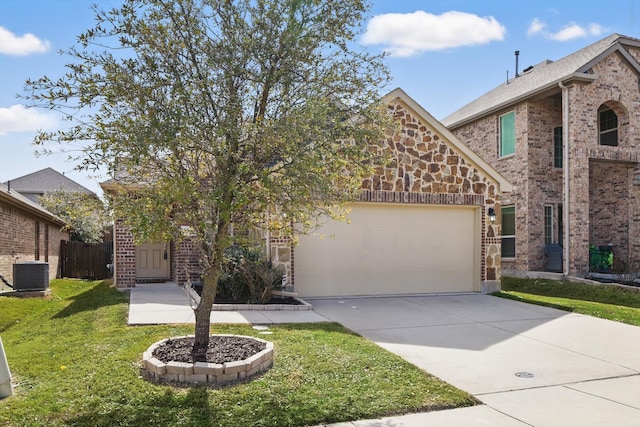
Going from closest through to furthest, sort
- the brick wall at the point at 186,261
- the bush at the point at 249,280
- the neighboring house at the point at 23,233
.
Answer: the bush at the point at 249,280
the brick wall at the point at 186,261
the neighboring house at the point at 23,233

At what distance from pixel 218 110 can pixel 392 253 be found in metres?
8.19

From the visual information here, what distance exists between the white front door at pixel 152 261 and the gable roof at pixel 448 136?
27.3 feet

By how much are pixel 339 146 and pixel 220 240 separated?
1.59 m

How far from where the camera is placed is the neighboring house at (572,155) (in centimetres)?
1581

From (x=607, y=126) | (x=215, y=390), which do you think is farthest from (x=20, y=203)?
(x=607, y=126)

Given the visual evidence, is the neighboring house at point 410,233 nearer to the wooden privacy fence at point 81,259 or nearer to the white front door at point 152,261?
the white front door at point 152,261

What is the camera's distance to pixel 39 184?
1423 inches

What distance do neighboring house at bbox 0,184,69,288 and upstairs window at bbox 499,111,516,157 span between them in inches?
570

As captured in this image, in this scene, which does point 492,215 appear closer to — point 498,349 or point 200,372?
point 498,349

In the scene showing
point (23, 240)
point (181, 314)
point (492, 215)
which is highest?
point (492, 215)

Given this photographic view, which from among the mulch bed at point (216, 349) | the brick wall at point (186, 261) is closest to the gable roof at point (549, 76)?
the brick wall at point (186, 261)

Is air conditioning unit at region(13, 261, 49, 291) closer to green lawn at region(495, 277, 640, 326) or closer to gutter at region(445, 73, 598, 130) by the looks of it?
green lawn at region(495, 277, 640, 326)

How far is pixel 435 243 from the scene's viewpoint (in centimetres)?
1308

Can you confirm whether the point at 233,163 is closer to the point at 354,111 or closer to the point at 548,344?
the point at 354,111
